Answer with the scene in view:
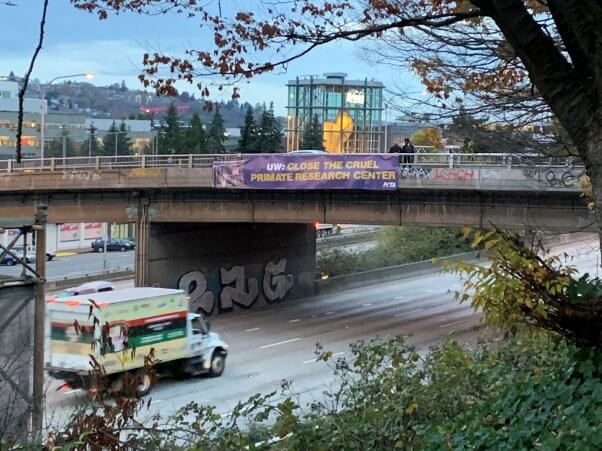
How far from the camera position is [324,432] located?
6.59 m

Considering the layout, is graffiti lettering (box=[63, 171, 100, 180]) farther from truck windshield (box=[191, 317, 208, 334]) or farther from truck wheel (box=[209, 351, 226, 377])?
truck wheel (box=[209, 351, 226, 377])

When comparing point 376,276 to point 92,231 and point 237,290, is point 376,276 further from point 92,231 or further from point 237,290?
point 92,231

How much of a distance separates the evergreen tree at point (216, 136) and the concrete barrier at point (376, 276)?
15.4 meters

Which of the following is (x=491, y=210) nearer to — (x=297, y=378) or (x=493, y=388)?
(x=297, y=378)

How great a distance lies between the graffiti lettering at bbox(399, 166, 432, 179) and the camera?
95.1ft

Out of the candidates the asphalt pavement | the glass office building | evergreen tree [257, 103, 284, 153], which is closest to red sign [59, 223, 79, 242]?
the asphalt pavement

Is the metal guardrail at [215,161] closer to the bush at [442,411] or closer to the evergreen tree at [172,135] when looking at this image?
the bush at [442,411]

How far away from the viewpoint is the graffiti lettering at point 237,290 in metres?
38.6

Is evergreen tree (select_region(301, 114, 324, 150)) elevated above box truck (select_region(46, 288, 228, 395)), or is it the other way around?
evergreen tree (select_region(301, 114, 324, 150))

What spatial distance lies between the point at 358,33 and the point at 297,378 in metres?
17.0

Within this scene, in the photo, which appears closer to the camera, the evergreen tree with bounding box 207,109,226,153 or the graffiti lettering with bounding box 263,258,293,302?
the graffiti lettering with bounding box 263,258,293,302

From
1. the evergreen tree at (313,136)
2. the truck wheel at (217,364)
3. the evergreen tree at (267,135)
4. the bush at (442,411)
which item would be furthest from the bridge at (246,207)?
the bush at (442,411)

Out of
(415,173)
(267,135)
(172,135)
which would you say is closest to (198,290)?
(415,173)

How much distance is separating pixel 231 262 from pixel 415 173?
13038 millimetres
